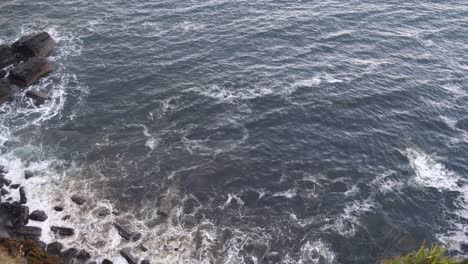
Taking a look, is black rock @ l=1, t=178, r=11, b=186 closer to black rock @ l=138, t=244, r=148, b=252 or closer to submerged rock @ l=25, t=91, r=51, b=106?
submerged rock @ l=25, t=91, r=51, b=106

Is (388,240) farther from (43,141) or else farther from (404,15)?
(404,15)

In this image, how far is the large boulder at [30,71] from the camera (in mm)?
71500

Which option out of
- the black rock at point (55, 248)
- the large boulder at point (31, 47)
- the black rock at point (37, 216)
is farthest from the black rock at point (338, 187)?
the large boulder at point (31, 47)

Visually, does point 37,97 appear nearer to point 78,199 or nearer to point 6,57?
point 6,57

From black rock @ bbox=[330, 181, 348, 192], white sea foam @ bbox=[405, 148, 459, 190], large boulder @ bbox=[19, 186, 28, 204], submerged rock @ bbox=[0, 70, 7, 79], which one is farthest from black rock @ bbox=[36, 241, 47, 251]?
white sea foam @ bbox=[405, 148, 459, 190]

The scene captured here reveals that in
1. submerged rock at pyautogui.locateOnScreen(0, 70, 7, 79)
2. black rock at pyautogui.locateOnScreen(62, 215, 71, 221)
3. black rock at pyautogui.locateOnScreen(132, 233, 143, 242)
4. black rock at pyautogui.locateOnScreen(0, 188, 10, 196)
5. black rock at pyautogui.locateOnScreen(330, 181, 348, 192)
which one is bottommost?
black rock at pyautogui.locateOnScreen(330, 181, 348, 192)

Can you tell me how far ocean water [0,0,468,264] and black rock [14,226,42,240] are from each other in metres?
0.99

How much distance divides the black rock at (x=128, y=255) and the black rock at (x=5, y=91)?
39.5 metres

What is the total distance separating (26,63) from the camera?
73562 millimetres

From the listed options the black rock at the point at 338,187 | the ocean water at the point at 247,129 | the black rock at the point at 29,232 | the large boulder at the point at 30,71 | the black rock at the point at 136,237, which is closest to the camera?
the black rock at the point at 29,232

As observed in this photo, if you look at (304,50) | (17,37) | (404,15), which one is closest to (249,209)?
(304,50)

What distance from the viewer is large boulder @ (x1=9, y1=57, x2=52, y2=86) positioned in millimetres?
71500

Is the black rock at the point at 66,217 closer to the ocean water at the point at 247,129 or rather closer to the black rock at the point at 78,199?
the ocean water at the point at 247,129

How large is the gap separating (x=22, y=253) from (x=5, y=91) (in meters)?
36.2
